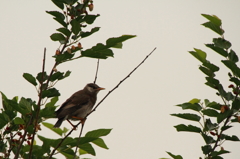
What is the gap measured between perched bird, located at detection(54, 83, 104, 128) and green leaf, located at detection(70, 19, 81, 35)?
10.1 ft

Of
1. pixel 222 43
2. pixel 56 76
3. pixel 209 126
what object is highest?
pixel 222 43

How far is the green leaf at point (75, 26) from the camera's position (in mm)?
3221

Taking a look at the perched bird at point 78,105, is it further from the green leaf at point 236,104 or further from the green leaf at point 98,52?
the green leaf at point 236,104

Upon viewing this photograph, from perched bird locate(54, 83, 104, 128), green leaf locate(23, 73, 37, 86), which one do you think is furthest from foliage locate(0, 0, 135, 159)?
perched bird locate(54, 83, 104, 128)

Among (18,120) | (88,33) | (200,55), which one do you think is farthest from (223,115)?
(18,120)

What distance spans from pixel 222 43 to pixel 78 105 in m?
4.11

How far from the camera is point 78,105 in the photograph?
705 cm

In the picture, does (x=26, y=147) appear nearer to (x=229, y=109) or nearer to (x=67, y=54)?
(x=67, y=54)

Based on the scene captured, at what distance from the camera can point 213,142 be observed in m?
3.26

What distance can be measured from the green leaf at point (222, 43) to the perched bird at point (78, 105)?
11.4 ft

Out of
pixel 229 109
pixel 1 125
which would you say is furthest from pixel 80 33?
pixel 229 109

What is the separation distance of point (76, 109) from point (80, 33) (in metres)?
3.74

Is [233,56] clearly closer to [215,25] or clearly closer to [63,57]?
[215,25]

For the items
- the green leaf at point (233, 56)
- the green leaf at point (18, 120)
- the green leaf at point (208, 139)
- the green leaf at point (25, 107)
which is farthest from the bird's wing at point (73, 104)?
the green leaf at point (233, 56)
